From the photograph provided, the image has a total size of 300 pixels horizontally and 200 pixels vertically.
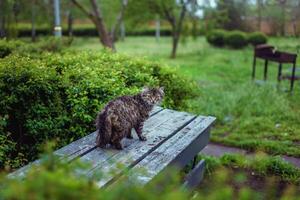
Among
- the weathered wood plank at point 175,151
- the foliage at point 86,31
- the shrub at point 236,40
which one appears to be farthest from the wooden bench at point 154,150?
the foliage at point 86,31

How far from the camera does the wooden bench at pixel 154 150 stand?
3.48m

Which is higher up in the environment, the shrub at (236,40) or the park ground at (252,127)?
the shrub at (236,40)

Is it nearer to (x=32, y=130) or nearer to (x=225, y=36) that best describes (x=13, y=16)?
(x=225, y=36)

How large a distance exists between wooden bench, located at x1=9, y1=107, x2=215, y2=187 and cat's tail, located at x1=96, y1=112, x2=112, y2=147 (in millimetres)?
73

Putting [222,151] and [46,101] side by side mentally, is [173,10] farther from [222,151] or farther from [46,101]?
[46,101]

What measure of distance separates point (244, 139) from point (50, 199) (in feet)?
21.5

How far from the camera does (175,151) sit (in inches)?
161

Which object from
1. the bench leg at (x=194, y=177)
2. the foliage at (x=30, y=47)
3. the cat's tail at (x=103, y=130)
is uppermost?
the foliage at (x=30, y=47)

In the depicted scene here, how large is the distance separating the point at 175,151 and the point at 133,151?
0.41 meters

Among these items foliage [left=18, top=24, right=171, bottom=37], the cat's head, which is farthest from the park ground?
foliage [left=18, top=24, right=171, bottom=37]

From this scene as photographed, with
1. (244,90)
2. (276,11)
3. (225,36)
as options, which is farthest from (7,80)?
(276,11)

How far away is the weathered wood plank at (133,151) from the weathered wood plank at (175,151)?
7 cm

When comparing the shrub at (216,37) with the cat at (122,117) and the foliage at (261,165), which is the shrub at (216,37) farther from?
the cat at (122,117)

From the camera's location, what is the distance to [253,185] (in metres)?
5.75
